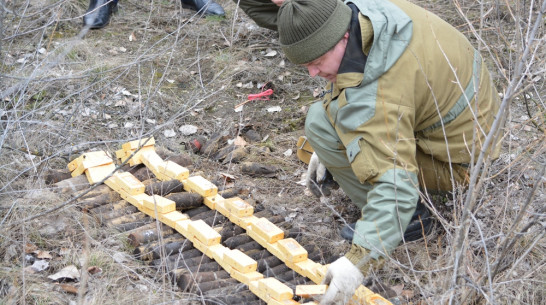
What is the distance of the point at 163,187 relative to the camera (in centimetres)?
411

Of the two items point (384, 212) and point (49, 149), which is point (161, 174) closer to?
point (49, 149)

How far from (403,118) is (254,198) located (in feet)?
4.99

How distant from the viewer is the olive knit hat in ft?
10.3

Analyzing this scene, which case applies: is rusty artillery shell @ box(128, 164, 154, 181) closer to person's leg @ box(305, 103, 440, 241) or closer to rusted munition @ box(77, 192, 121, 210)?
rusted munition @ box(77, 192, 121, 210)

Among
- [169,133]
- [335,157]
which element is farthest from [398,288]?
[169,133]

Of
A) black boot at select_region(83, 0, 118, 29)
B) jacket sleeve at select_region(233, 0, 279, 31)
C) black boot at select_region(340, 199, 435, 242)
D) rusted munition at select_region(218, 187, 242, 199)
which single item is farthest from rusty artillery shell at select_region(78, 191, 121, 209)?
black boot at select_region(83, 0, 118, 29)

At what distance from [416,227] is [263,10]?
181 cm

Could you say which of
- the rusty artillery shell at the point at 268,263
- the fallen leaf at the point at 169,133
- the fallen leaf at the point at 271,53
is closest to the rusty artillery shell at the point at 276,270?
the rusty artillery shell at the point at 268,263

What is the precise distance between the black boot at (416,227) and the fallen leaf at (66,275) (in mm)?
1546

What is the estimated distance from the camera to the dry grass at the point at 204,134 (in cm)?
281

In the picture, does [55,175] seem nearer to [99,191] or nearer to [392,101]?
[99,191]

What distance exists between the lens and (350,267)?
302 cm

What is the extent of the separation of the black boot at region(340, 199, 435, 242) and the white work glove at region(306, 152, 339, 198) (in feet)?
1.34

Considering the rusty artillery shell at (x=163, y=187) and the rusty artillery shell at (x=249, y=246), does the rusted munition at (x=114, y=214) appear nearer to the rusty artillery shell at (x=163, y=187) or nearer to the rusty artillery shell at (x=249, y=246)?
the rusty artillery shell at (x=163, y=187)
